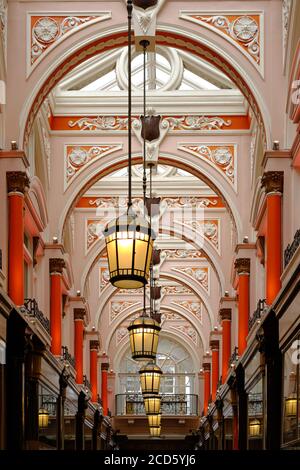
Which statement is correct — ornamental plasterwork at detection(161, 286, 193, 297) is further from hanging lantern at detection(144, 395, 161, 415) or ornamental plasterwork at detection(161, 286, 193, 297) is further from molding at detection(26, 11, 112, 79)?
molding at detection(26, 11, 112, 79)

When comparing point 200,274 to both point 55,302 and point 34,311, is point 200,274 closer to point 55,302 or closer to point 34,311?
point 55,302

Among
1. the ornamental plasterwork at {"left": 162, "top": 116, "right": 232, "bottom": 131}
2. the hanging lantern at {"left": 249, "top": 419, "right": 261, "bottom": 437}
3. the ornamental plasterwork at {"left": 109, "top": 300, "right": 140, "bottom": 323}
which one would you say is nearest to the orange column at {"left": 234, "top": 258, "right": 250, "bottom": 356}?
the ornamental plasterwork at {"left": 162, "top": 116, "right": 232, "bottom": 131}

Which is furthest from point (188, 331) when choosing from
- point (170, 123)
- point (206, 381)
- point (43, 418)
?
point (43, 418)

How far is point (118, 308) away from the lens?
112 ft

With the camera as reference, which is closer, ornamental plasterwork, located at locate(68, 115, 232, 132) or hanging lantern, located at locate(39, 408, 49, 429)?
hanging lantern, located at locate(39, 408, 49, 429)

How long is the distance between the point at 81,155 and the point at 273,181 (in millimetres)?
6300

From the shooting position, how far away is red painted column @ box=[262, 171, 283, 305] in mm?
14367

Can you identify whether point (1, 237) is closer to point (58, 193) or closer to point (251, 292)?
point (58, 193)

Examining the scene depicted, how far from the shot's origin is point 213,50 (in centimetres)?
1480

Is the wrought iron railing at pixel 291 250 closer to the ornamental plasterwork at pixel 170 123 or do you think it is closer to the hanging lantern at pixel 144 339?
the hanging lantern at pixel 144 339

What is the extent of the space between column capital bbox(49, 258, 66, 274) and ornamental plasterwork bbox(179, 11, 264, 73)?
626cm

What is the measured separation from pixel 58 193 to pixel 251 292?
4048mm

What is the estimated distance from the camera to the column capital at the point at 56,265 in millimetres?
19547

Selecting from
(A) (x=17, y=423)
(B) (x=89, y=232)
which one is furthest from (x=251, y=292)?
(A) (x=17, y=423)
